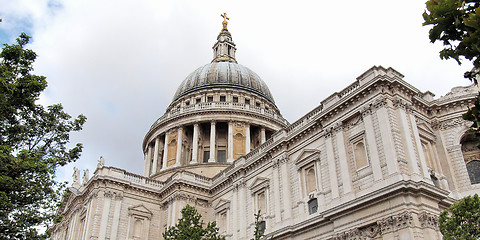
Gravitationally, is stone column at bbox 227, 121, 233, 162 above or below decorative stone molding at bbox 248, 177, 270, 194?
above

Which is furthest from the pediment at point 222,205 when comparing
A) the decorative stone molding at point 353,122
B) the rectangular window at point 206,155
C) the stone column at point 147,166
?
the stone column at point 147,166

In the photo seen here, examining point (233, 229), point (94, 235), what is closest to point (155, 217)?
point (94, 235)

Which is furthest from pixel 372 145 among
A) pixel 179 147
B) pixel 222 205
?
pixel 179 147

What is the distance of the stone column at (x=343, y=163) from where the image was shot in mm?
23156

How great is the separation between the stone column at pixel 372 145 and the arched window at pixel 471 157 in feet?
23.1

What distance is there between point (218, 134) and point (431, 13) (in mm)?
41232

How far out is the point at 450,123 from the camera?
25.4 meters

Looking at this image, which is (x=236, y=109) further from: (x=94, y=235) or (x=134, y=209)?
(x=94, y=235)

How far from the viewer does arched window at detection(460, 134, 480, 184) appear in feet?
80.9

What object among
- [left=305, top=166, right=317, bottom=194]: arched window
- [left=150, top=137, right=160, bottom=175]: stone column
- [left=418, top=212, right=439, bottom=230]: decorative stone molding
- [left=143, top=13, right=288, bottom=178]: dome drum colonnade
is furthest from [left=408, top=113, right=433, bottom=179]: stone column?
[left=150, top=137, right=160, bottom=175]: stone column

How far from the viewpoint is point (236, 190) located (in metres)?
32.2

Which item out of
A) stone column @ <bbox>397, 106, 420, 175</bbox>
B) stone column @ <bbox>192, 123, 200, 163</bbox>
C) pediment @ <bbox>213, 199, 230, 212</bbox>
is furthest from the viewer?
stone column @ <bbox>192, 123, 200, 163</bbox>

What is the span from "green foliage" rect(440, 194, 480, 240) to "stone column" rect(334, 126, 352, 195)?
6.89 metres

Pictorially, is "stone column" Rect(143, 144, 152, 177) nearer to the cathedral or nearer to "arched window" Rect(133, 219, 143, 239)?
the cathedral
